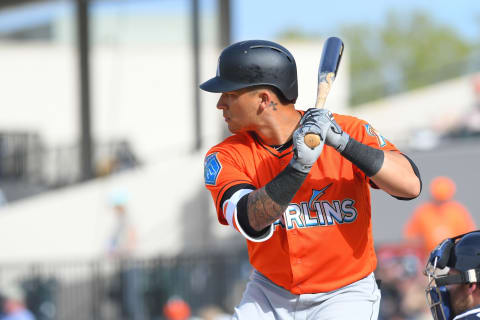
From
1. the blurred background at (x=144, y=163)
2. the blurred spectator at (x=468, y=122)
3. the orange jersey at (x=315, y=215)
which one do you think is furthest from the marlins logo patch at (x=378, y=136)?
the blurred spectator at (x=468, y=122)

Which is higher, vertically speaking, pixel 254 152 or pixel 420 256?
pixel 254 152

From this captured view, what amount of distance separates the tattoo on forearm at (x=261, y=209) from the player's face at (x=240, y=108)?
44cm

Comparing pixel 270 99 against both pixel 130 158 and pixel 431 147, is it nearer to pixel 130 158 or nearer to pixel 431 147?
pixel 431 147

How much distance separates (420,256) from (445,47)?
1616 inches

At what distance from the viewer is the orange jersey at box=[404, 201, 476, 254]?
10.2 meters

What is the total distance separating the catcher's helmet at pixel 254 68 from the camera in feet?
12.1

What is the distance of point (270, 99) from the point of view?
3.78 m

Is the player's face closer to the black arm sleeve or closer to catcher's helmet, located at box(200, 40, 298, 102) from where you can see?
catcher's helmet, located at box(200, 40, 298, 102)

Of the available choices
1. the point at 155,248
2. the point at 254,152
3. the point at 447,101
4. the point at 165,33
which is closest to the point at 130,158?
the point at 155,248

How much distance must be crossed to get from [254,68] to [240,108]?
0.66 feet

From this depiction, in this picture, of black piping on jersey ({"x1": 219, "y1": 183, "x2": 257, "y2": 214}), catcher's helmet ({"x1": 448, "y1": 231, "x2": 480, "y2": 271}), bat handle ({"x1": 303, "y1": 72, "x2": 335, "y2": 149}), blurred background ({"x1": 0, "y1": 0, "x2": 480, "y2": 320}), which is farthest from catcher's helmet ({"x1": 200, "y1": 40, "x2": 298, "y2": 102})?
blurred background ({"x1": 0, "y1": 0, "x2": 480, "y2": 320})

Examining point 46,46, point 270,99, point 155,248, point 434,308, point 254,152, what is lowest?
point 155,248

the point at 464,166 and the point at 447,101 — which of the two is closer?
the point at 464,166

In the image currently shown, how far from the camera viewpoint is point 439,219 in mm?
10320
